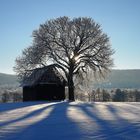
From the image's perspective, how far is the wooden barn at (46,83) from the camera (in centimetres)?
5294

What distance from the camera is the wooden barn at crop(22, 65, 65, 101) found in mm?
52938

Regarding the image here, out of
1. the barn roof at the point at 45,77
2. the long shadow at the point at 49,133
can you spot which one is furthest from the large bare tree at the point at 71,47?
the long shadow at the point at 49,133

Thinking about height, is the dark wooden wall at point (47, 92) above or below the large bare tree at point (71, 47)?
below

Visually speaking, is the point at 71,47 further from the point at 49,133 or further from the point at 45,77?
the point at 49,133

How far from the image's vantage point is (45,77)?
53156mm

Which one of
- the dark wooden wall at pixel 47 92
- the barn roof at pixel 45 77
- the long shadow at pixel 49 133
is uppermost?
the barn roof at pixel 45 77

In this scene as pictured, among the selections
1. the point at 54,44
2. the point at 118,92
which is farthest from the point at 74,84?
the point at 118,92

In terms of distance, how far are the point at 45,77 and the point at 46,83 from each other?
86cm

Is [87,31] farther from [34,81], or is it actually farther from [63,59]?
[34,81]

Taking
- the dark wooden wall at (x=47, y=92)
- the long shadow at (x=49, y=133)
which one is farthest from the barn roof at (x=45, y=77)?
the long shadow at (x=49, y=133)

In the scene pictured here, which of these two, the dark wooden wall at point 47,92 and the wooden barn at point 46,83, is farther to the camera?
the dark wooden wall at point 47,92

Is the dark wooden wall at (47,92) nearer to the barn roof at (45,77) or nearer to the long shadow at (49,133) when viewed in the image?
the barn roof at (45,77)

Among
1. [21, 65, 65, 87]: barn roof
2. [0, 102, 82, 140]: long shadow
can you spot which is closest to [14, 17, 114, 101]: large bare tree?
[21, 65, 65, 87]: barn roof

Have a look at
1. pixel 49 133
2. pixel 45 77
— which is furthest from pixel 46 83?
pixel 49 133
